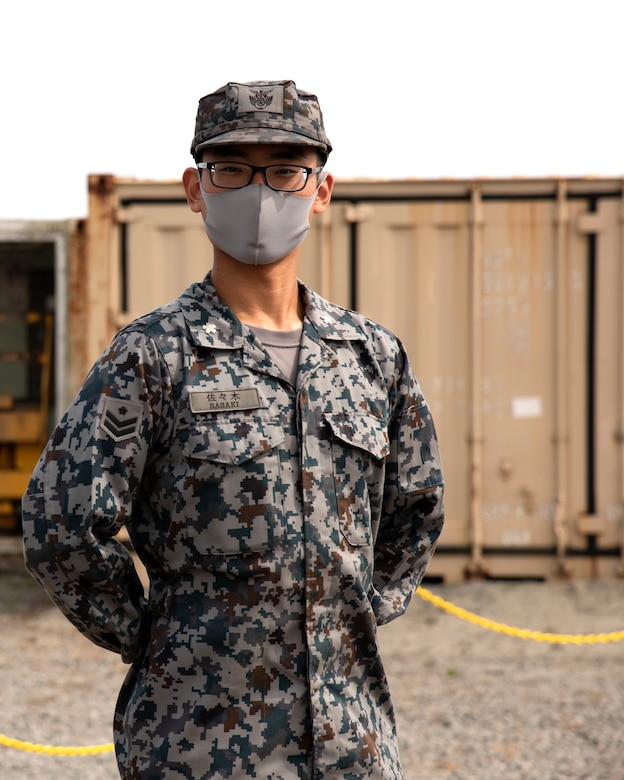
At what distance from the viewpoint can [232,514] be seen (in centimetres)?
175

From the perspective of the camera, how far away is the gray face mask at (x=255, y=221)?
1.85 meters

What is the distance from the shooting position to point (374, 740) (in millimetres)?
1830

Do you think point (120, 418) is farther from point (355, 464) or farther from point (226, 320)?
point (355, 464)

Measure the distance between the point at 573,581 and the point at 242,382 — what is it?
4.61 m

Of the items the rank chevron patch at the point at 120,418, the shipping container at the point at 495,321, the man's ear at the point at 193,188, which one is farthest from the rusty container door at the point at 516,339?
the rank chevron patch at the point at 120,418

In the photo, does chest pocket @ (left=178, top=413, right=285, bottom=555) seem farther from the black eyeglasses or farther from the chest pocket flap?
the black eyeglasses

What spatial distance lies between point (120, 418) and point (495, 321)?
14.8ft

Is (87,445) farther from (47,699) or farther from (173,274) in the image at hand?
(173,274)

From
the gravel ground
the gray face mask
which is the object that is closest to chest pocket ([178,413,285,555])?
the gray face mask

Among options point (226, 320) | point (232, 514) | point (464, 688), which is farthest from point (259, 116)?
A: point (464, 688)

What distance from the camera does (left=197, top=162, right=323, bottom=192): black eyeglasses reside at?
186 cm

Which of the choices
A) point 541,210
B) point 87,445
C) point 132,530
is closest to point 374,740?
point 132,530

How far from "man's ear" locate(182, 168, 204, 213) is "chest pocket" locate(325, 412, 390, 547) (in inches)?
18.7

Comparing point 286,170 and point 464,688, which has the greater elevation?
point 286,170
